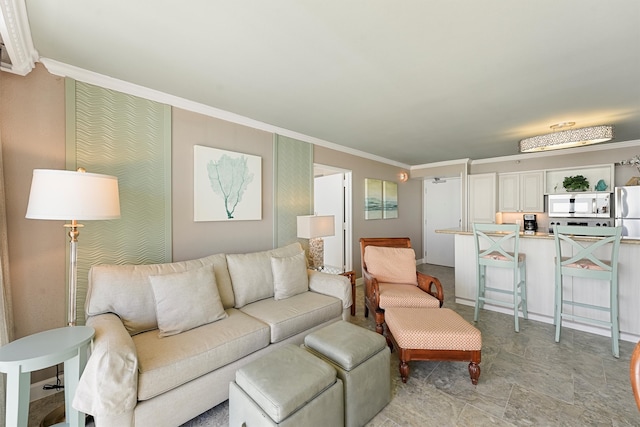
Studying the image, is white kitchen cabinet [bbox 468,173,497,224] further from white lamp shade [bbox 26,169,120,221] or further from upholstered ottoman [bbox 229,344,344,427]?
white lamp shade [bbox 26,169,120,221]

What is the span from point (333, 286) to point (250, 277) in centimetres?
84

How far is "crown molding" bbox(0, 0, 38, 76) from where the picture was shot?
4.37 ft

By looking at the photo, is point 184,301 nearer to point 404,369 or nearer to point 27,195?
point 27,195

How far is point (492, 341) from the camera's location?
263 centimetres

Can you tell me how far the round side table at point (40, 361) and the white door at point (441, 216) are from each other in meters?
6.18

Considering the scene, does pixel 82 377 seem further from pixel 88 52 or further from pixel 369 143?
pixel 369 143

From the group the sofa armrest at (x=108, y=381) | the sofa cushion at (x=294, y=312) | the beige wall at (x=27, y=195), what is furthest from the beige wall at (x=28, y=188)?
the sofa cushion at (x=294, y=312)

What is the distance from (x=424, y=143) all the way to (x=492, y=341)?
112 inches

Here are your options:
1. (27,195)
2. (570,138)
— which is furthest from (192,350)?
(570,138)

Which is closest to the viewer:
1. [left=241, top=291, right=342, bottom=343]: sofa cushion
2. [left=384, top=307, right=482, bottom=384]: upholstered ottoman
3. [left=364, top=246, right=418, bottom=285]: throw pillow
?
[left=384, top=307, right=482, bottom=384]: upholstered ottoman

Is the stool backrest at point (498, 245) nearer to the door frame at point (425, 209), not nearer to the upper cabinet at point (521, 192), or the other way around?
the upper cabinet at point (521, 192)

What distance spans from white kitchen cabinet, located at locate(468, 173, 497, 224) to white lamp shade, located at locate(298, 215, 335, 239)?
3520 mm

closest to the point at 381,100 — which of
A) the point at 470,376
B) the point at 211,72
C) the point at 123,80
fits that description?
the point at 211,72

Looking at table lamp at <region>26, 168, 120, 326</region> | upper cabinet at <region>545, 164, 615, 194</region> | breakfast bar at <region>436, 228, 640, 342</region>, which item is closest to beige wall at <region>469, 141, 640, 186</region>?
upper cabinet at <region>545, 164, 615, 194</region>
